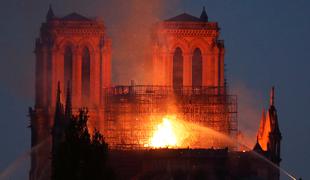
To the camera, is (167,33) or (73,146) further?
(167,33)

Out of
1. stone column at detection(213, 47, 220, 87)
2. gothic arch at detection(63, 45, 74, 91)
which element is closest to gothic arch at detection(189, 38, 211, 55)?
stone column at detection(213, 47, 220, 87)

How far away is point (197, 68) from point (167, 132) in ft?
15.5

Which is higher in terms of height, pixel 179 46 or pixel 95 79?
pixel 179 46

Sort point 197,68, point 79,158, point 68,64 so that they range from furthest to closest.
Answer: point 197,68, point 68,64, point 79,158

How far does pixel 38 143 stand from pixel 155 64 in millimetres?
9089

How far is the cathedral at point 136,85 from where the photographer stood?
126 m

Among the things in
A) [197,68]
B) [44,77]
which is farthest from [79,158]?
[197,68]

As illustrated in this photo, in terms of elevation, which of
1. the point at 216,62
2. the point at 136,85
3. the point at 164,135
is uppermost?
the point at 216,62

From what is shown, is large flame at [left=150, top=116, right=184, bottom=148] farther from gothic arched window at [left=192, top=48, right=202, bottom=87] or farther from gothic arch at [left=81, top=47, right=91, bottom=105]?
gothic arch at [left=81, top=47, right=91, bottom=105]

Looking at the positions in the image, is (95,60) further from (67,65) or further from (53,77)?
(53,77)

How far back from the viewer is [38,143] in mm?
126188

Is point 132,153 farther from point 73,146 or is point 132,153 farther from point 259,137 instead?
point 73,146

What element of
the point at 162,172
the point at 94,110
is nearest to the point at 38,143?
the point at 94,110

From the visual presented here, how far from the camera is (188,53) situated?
127 metres
